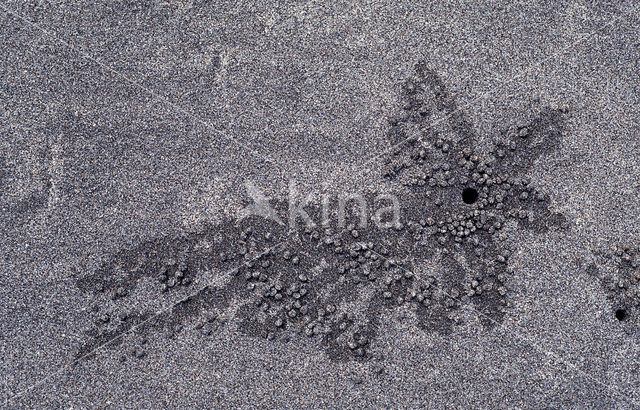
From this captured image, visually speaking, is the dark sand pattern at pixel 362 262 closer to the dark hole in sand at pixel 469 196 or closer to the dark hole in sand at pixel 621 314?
the dark hole in sand at pixel 469 196

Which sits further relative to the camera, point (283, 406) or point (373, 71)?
point (373, 71)

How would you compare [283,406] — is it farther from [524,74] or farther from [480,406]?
[524,74]

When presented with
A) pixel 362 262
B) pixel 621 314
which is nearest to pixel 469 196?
pixel 362 262

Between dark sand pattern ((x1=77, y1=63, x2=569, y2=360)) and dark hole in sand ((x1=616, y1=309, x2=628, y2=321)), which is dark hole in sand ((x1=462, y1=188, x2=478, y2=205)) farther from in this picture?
dark hole in sand ((x1=616, y1=309, x2=628, y2=321))

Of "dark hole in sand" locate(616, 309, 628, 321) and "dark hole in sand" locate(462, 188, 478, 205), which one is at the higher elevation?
"dark hole in sand" locate(462, 188, 478, 205)

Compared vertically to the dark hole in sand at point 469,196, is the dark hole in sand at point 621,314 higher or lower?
lower

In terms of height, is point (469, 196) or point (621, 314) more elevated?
point (469, 196)

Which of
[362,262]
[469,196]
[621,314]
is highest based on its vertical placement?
[469,196]

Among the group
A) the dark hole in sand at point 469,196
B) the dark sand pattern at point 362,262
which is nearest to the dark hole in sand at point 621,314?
the dark sand pattern at point 362,262

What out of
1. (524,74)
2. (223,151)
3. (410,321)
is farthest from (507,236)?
(223,151)

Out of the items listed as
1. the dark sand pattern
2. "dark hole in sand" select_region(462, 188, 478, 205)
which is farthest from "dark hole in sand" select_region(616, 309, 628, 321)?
"dark hole in sand" select_region(462, 188, 478, 205)

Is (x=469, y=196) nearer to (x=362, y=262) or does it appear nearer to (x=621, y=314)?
(x=362, y=262)
